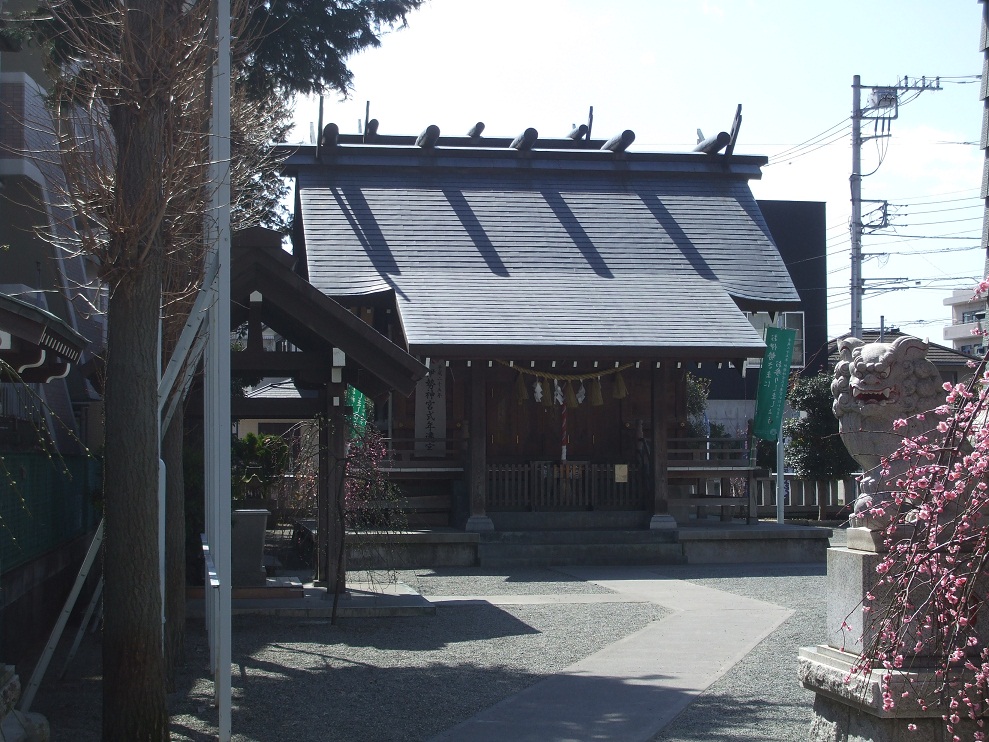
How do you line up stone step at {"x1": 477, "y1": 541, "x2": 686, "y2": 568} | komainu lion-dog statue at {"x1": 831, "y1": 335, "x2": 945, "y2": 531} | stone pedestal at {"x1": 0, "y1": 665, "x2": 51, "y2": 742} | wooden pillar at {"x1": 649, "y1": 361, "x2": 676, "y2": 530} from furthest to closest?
wooden pillar at {"x1": 649, "y1": 361, "x2": 676, "y2": 530} → stone step at {"x1": 477, "y1": 541, "x2": 686, "y2": 568} → stone pedestal at {"x1": 0, "y1": 665, "x2": 51, "y2": 742} → komainu lion-dog statue at {"x1": 831, "y1": 335, "x2": 945, "y2": 531}

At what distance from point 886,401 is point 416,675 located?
541 centimetres

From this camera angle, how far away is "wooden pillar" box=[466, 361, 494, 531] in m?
19.1

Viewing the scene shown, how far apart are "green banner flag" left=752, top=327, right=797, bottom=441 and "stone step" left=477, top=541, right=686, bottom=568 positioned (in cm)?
323

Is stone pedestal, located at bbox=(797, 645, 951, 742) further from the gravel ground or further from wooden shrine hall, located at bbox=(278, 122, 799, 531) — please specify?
wooden shrine hall, located at bbox=(278, 122, 799, 531)

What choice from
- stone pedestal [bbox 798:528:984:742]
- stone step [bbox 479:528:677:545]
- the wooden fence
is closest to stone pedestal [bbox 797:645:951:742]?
stone pedestal [bbox 798:528:984:742]

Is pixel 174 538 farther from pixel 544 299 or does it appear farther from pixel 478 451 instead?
pixel 544 299

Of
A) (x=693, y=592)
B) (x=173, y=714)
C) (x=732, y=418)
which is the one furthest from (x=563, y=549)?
(x=732, y=418)

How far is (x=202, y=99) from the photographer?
8.02 meters

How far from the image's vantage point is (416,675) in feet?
31.3

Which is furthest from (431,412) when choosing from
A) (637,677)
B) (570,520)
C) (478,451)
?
(637,677)

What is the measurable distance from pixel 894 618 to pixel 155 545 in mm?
4183

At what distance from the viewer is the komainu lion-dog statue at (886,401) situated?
18.4 feet

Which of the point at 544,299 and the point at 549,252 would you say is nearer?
the point at 544,299

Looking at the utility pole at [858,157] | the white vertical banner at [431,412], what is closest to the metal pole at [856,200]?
the utility pole at [858,157]
